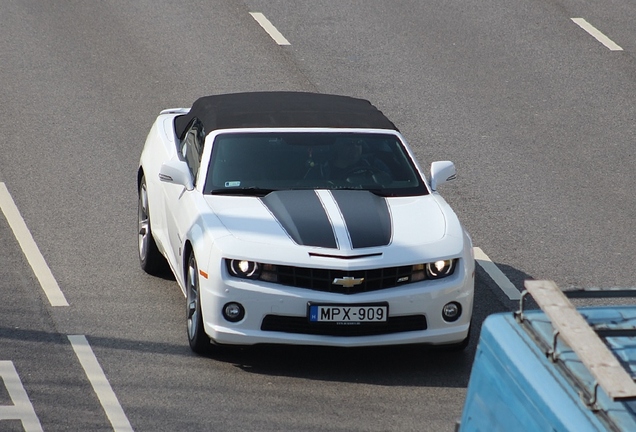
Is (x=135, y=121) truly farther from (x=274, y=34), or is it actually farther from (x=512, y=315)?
(x=512, y=315)

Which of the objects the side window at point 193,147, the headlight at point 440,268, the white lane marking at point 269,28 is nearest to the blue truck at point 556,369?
the headlight at point 440,268

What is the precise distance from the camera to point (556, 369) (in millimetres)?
4355

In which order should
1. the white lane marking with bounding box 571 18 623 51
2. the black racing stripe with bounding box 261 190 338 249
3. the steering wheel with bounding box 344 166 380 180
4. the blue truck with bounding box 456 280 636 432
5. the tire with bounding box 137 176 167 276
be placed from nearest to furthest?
1. the blue truck with bounding box 456 280 636 432
2. the black racing stripe with bounding box 261 190 338 249
3. the steering wheel with bounding box 344 166 380 180
4. the tire with bounding box 137 176 167 276
5. the white lane marking with bounding box 571 18 623 51

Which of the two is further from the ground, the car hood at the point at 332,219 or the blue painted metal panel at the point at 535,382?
the blue painted metal panel at the point at 535,382

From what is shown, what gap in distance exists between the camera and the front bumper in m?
8.34

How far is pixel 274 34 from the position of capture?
17.7 m

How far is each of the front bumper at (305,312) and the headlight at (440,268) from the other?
0.15 feet

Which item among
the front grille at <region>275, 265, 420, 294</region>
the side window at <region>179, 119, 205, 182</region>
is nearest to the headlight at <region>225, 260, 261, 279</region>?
the front grille at <region>275, 265, 420, 294</region>

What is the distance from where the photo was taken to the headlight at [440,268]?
8.56 m

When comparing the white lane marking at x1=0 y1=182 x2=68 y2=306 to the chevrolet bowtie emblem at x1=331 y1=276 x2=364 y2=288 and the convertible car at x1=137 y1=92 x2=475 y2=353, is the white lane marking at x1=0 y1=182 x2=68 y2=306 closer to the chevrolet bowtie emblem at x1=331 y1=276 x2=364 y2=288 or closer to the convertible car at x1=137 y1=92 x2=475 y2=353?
the convertible car at x1=137 y1=92 x2=475 y2=353

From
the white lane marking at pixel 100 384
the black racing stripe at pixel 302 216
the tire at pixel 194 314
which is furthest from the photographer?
the tire at pixel 194 314

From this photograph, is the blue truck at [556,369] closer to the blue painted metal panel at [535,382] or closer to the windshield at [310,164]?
the blue painted metal panel at [535,382]

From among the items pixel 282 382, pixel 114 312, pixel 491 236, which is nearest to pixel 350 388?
pixel 282 382

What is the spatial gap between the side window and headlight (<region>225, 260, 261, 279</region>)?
1279mm
